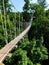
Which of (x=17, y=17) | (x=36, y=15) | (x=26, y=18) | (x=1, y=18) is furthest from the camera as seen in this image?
(x=26, y=18)

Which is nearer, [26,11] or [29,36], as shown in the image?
[29,36]

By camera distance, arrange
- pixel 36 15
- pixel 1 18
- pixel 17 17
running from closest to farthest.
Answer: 1. pixel 1 18
2. pixel 36 15
3. pixel 17 17

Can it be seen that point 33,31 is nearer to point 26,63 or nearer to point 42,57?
point 42,57

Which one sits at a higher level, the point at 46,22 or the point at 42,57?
the point at 46,22

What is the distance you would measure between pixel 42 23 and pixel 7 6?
7227mm

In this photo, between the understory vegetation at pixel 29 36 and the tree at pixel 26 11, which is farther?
the tree at pixel 26 11

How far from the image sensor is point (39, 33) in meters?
18.0

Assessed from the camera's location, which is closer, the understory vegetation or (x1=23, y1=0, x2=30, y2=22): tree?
the understory vegetation

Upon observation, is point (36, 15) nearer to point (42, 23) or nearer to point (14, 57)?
point (42, 23)

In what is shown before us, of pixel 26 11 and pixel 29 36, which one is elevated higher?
pixel 26 11

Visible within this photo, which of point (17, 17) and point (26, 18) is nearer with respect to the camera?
point (17, 17)

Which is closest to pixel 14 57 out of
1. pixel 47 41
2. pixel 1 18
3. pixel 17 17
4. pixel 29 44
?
pixel 29 44

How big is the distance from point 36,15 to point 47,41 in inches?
189

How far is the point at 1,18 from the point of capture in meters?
18.9
